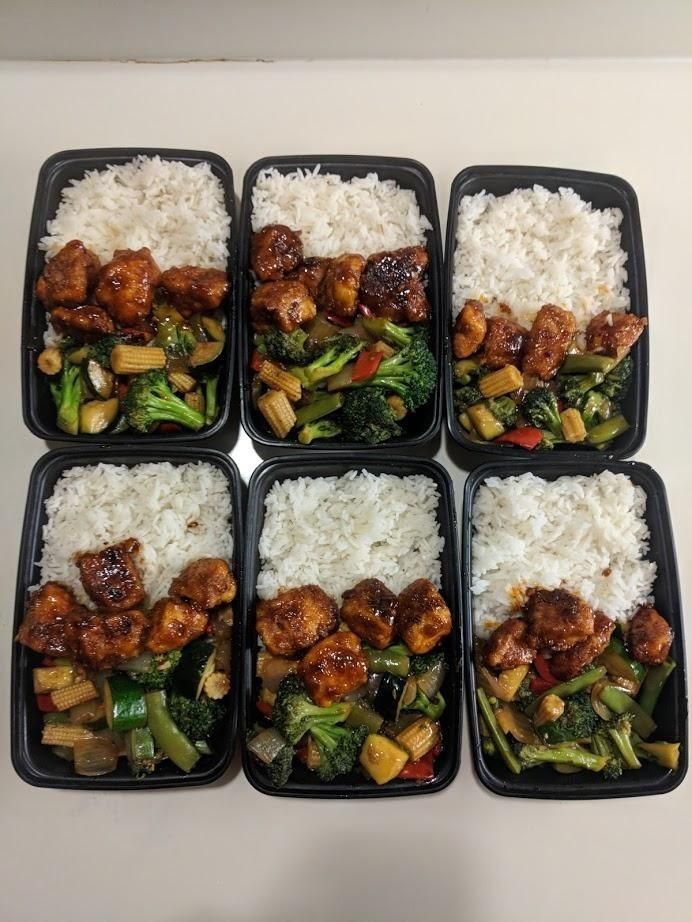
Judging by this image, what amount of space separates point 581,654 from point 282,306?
6.79 feet

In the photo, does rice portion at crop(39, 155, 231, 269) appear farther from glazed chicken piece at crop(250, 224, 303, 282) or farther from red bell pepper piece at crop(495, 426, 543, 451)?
red bell pepper piece at crop(495, 426, 543, 451)

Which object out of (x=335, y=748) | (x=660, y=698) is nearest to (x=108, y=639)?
(x=335, y=748)

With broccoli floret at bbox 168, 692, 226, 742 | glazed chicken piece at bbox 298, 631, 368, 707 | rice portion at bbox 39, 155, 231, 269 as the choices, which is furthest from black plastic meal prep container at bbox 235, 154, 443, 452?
broccoli floret at bbox 168, 692, 226, 742

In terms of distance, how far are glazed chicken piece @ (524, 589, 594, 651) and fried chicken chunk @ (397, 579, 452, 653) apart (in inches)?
16.6

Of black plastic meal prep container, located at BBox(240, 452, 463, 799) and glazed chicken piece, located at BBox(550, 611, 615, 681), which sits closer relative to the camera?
black plastic meal prep container, located at BBox(240, 452, 463, 799)

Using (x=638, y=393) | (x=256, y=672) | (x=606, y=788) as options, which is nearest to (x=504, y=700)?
(x=606, y=788)

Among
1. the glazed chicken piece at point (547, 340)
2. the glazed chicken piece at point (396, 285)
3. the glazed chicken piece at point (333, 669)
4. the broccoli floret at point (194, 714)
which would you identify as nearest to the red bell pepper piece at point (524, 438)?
the glazed chicken piece at point (547, 340)

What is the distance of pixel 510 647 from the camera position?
9.28 feet

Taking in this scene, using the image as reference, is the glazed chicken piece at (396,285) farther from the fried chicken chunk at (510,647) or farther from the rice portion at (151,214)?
the fried chicken chunk at (510,647)

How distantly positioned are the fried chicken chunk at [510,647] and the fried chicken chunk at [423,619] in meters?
0.24

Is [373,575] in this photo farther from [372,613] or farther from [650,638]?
[650,638]

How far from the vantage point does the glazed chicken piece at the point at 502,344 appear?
9.92 ft

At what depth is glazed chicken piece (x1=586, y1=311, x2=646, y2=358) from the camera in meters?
3.00

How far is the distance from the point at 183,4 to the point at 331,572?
3.02m
